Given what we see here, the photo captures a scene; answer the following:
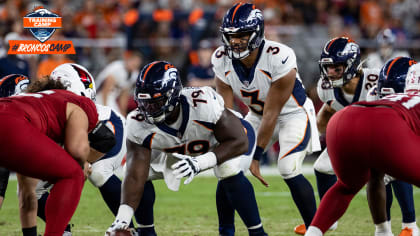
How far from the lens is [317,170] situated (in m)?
5.93

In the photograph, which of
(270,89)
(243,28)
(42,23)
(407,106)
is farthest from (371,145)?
(42,23)

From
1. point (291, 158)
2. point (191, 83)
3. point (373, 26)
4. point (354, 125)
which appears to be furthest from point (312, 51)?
point (354, 125)

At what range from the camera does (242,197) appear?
4.49 m

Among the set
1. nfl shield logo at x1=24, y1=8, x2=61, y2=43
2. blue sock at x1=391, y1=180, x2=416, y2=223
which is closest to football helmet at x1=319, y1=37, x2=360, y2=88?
blue sock at x1=391, y1=180, x2=416, y2=223

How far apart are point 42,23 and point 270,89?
230 centimetres

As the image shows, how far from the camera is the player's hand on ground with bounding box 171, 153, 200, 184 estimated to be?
13.8 feet

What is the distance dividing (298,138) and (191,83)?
6.47 m

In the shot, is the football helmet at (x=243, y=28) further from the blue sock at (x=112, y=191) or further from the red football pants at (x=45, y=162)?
the red football pants at (x=45, y=162)

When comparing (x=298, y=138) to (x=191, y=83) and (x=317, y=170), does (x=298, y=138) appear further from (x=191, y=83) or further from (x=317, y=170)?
(x=191, y=83)

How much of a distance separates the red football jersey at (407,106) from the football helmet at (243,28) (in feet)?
5.67

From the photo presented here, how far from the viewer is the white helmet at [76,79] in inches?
201

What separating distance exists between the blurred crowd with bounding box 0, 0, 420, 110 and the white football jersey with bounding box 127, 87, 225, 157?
640 centimetres

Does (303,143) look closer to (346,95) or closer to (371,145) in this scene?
(346,95)

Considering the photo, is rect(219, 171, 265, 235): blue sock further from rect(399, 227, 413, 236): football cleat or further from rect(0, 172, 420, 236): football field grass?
rect(399, 227, 413, 236): football cleat
